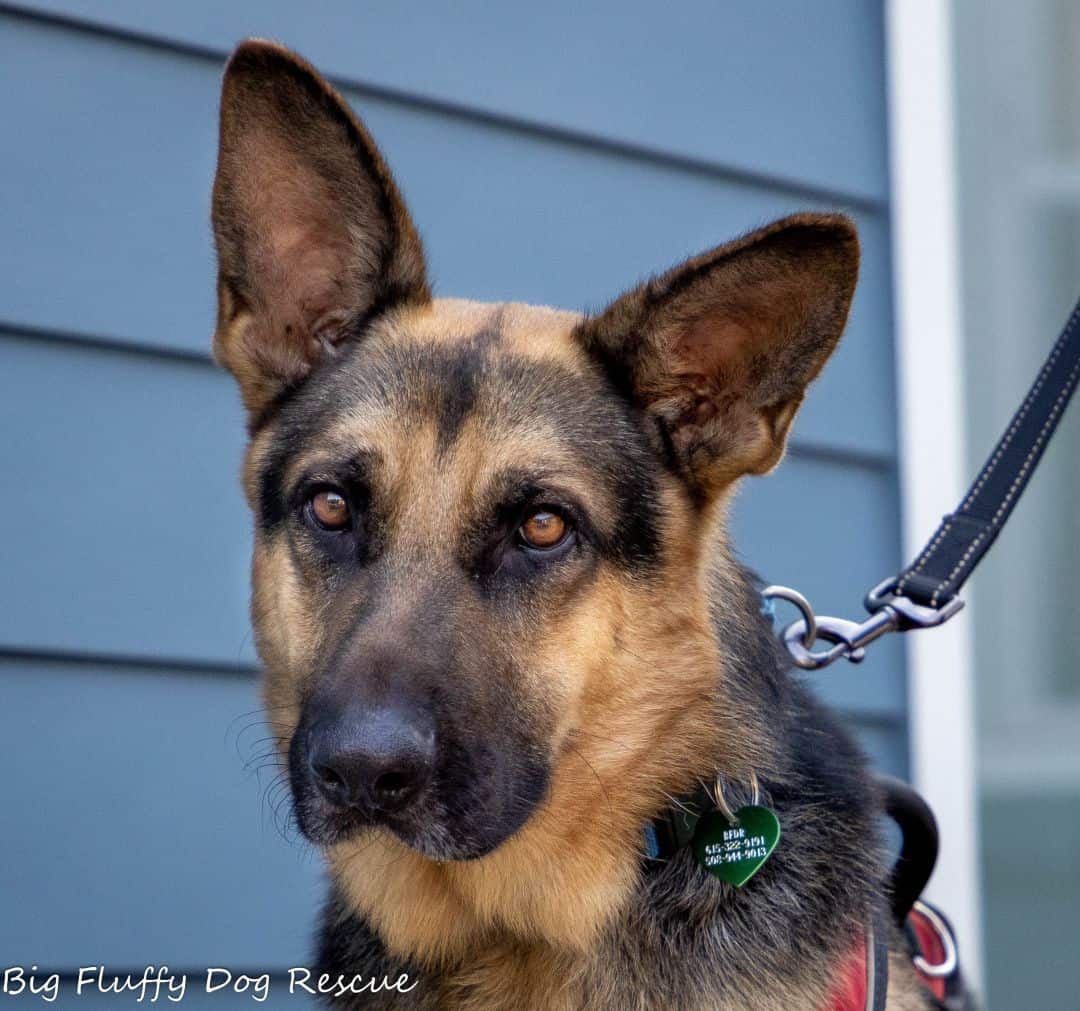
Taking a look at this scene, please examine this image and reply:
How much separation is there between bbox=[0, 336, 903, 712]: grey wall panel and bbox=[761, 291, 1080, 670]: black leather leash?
4.65 feet

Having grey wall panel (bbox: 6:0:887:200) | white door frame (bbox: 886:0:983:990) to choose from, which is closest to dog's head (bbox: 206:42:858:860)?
grey wall panel (bbox: 6:0:887:200)

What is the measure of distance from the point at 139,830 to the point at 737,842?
1525 mm

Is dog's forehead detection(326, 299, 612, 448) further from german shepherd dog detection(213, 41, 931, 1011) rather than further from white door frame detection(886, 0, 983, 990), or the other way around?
white door frame detection(886, 0, 983, 990)

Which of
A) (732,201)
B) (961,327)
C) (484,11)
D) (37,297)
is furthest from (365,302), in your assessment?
(961,327)

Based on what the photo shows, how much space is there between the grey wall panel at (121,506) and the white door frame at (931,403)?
2.04 meters

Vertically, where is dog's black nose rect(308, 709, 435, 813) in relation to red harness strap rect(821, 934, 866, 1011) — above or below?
above

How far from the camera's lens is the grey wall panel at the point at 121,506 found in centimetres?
320

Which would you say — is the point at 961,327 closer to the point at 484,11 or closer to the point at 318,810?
the point at 484,11

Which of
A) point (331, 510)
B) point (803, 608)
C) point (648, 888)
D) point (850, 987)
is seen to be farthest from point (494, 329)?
point (850, 987)

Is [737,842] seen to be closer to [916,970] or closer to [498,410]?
[916,970]

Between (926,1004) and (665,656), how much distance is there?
2.91 ft

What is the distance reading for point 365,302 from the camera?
2.82 metres

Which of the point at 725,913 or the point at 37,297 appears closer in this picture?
the point at 725,913

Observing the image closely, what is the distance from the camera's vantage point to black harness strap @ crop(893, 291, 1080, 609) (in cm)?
274
